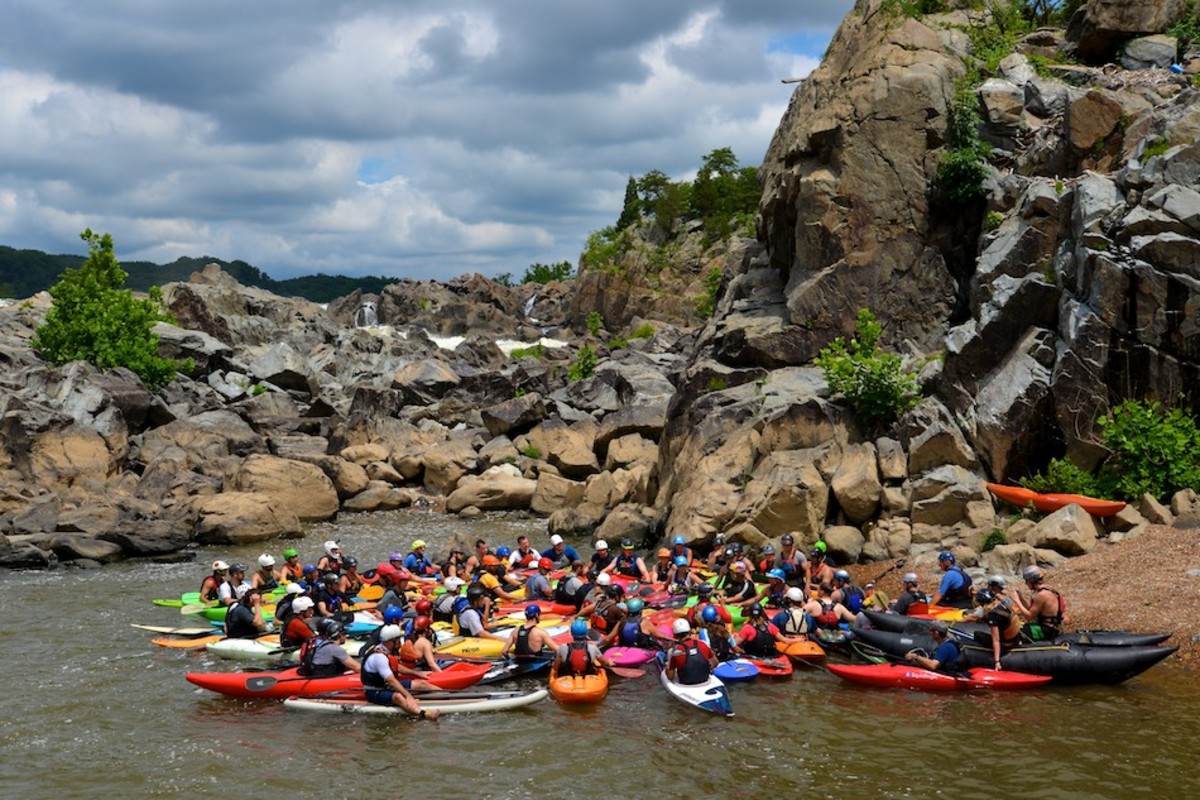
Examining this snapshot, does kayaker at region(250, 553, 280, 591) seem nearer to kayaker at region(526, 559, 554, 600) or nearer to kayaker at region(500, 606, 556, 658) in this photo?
kayaker at region(526, 559, 554, 600)

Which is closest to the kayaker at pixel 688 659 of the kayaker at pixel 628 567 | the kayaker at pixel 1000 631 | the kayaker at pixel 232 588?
the kayaker at pixel 1000 631

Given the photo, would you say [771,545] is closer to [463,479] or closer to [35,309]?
[463,479]

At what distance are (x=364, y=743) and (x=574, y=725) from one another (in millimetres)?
3109

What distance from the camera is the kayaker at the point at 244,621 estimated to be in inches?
752

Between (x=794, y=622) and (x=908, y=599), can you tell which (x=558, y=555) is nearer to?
(x=794, y=622)

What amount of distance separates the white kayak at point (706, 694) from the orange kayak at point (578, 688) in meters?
1.08

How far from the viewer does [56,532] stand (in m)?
27.9

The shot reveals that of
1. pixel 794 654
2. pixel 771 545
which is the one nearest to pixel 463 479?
pixel 771 545

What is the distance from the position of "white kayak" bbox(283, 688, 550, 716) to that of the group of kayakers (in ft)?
0.77

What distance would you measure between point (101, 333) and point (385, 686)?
1444 inches

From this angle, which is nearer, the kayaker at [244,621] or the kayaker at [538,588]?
the kayaker at [244,621]

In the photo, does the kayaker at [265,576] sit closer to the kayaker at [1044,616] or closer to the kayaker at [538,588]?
the kayaker at [538,588]

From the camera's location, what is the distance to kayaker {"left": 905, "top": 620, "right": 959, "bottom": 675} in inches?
634

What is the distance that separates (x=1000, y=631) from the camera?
16281 mm
